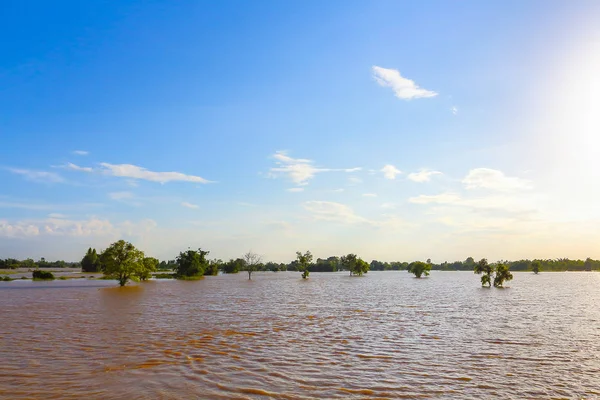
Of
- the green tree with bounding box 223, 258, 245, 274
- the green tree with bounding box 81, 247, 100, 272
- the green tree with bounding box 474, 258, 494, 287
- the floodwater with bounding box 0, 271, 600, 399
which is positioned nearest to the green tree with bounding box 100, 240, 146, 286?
the floodwater with bounding box 0, 271, 600, 399

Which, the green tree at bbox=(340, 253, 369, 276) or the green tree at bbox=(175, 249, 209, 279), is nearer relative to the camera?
the green tree at bbox=(175, 249, 209, 279)

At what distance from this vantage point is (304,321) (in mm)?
27062

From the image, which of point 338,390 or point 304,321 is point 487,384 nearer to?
point 338,390

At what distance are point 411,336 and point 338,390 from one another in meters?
11.2

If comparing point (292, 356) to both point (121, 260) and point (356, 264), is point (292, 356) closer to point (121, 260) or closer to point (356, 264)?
point (121, 260)

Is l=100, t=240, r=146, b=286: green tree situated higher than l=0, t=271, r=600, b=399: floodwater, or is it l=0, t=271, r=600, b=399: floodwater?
l=100, t=240, r=146, b=286: green tree

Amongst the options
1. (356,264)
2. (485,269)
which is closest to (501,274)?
(485,269)

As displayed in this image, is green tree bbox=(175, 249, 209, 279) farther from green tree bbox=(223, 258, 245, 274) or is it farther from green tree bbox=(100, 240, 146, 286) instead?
green tree bbox=(223, 258, 245, 274)

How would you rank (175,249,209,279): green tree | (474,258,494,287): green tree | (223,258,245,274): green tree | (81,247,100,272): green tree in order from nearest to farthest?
(474,258,494,287): green tree
(175,249,209,279): green tree
(81,247,100,272): green tree
(223,258,245,274): green tree

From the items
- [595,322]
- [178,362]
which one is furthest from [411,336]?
[595,322]

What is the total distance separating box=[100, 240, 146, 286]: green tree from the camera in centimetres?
6506

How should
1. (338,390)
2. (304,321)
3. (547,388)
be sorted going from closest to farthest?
(338,390) < (547,388) < (304,321)

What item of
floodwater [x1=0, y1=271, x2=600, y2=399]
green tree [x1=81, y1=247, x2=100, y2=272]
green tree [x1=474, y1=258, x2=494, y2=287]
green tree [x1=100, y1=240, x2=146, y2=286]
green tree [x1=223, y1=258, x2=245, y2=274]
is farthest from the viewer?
green tree [x1=223, y1=258, x2=245, y2=274]

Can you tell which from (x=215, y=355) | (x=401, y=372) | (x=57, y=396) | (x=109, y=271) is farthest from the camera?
(x=109, y=271)
